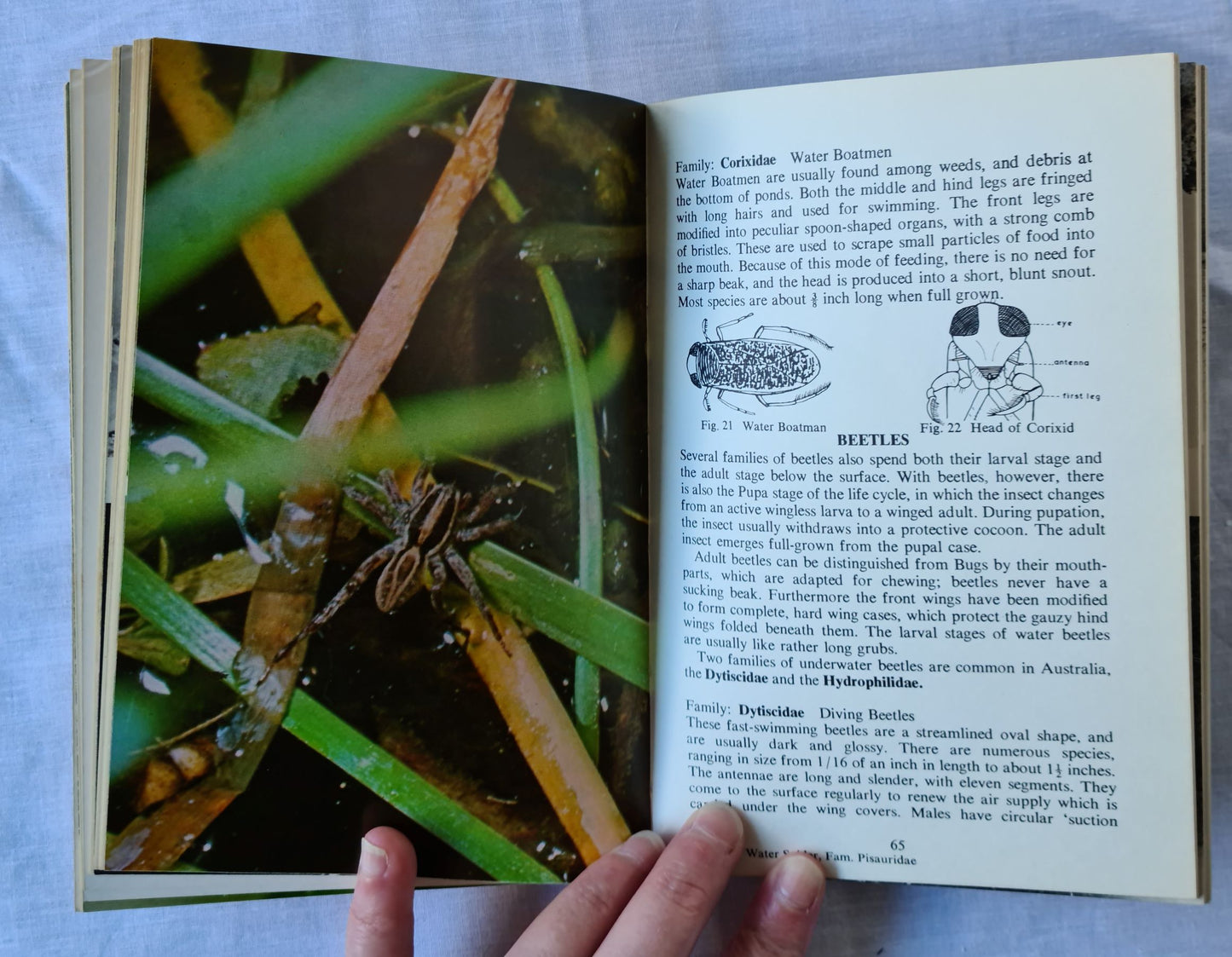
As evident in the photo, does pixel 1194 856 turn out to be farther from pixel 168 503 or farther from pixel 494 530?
pixel 168 503

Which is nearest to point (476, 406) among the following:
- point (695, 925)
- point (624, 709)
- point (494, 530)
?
point (494, 530)

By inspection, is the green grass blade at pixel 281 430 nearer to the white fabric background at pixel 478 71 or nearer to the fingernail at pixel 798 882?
the white fabric background at pixel 478 71

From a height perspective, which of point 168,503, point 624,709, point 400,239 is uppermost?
point 400,239

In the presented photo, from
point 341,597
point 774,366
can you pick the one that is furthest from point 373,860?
point 774,366

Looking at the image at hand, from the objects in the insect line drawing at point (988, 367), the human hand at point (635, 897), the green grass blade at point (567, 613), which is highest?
the insect line drawing at point (988, 367)

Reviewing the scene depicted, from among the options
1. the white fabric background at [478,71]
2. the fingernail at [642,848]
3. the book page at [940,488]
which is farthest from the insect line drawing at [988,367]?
the fingernail at [642,848]
